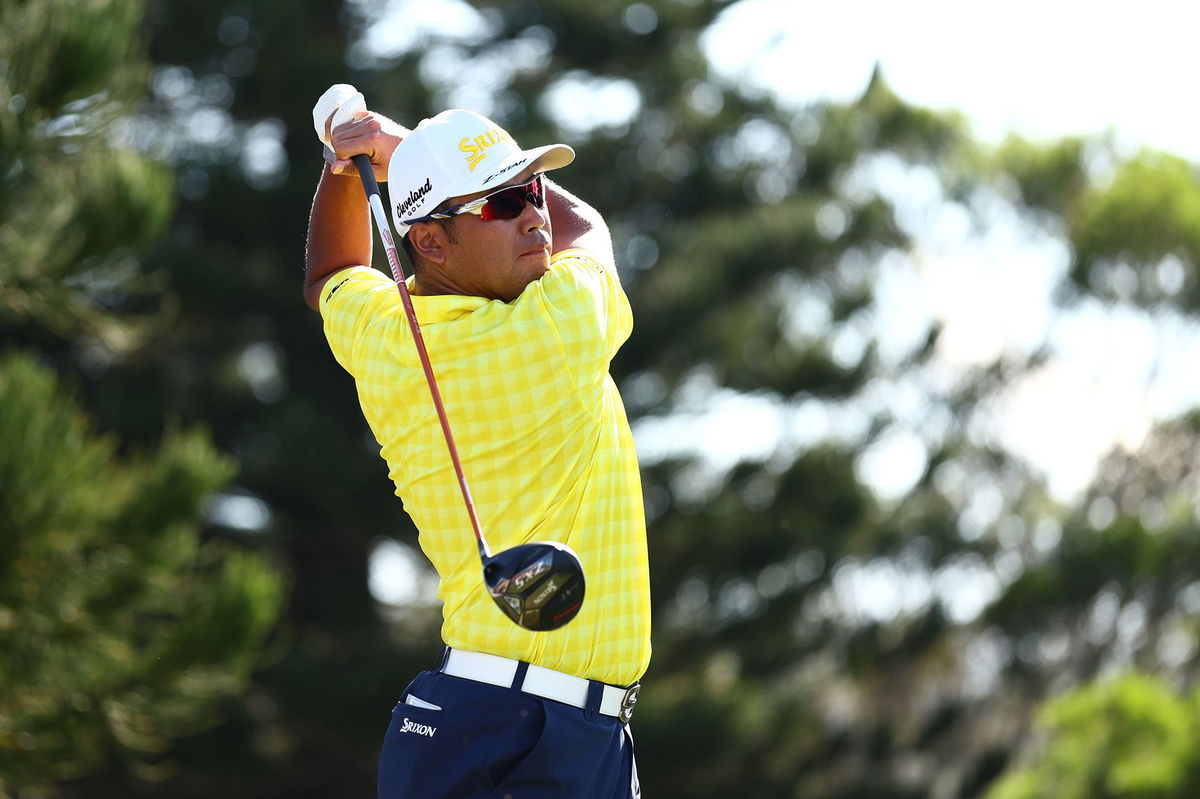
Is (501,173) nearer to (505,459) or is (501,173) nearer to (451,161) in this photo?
(451,161)

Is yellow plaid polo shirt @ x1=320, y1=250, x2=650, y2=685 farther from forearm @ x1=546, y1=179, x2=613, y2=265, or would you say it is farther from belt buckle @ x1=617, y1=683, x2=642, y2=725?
forearm @ x1=546, y1=179, x2=613, y2=265

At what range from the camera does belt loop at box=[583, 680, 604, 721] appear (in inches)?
111

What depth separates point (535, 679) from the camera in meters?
2.81

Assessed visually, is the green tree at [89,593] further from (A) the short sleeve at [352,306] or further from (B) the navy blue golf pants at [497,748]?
(B) the navy blue golf pants at [497,748]

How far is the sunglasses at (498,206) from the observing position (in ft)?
9.71

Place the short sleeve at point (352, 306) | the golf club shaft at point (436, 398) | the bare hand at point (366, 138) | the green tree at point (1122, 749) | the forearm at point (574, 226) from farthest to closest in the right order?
the green tree at point (1122, 749) < the bare hand at point (366, 138) < the forearm at point (574, 226) < the short sleeve at point (352, 306) < the golf club shaft at point (436, 398)

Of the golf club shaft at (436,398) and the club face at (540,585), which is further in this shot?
the golf club shaft at (436,398)

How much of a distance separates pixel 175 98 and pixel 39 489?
9627 mm

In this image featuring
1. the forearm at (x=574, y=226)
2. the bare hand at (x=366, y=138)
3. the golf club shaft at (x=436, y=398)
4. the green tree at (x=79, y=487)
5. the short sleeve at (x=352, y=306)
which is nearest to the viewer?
the golf club shaft at (x=436, y=398)

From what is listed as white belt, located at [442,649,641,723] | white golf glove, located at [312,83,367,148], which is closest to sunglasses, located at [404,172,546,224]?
white golf glove, located at [312,83,367,148]

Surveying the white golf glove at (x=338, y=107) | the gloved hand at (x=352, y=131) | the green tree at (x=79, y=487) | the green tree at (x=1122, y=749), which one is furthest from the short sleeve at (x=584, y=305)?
the green tree at (x=1122, y=749)

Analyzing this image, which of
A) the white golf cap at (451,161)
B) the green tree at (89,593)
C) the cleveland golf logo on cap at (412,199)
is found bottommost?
the green tree at (89,593)

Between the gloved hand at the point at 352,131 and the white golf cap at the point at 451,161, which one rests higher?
the white golf cap at the point at 451,161

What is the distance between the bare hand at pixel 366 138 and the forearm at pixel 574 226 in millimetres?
339
